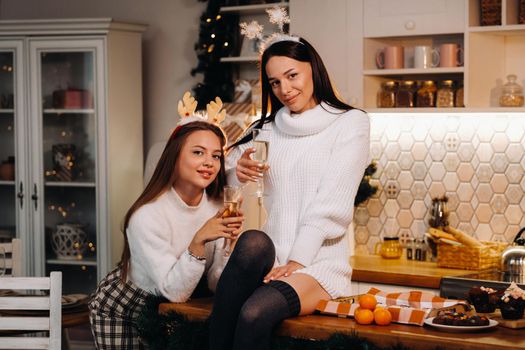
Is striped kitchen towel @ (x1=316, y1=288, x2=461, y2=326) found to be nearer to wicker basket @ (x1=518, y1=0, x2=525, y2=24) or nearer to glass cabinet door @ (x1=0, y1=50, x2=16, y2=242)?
wicker basket @ (x1=518, y1=0, x2=525, y2=24)

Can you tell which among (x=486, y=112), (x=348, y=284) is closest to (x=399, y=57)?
(x=486, y=112)

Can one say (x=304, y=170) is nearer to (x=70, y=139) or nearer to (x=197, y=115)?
(x=197, y=115)

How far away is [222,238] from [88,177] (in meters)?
2.30

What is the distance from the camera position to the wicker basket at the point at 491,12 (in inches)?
165

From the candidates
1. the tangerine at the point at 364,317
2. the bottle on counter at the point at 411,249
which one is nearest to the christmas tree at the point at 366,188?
the bottle on counter at the point at 411,249

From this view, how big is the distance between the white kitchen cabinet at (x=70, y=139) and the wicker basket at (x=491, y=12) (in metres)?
2.02

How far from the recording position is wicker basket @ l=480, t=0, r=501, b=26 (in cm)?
420

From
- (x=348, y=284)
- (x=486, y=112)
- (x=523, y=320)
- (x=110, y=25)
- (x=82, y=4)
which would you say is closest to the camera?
(x=523, y=320)

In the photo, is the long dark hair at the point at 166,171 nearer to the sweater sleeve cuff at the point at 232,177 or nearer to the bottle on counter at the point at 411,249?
the sweater sleeve cuff at the point at 232,177

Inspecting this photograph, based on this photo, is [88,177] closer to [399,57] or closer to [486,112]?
[399,57]

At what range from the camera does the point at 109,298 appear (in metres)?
3.40

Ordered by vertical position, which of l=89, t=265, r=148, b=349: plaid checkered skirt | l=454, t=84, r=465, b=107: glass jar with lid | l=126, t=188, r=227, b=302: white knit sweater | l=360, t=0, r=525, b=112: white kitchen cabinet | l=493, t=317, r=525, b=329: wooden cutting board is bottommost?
l=89, t=265, r=148, b=349: plaid checkered skirt

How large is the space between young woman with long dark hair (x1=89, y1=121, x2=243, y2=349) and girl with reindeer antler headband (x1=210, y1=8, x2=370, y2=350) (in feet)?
0.43

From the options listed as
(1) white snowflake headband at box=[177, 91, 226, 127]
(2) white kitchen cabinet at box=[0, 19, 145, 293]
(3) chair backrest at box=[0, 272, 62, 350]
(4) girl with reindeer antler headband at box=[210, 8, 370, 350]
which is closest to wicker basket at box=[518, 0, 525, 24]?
(4) girl with reindeer antler headband at box=[210, 8, 370, 350]
